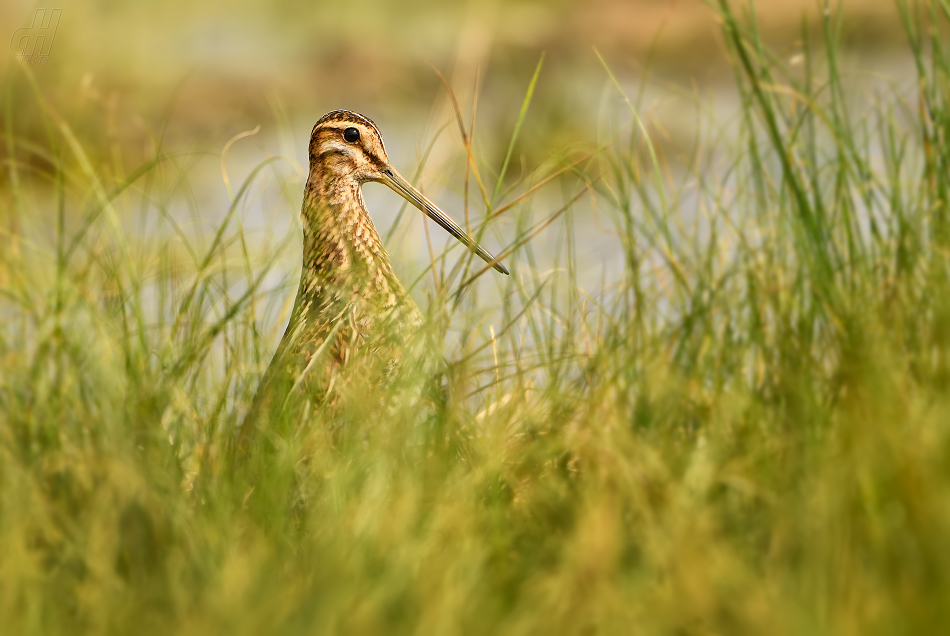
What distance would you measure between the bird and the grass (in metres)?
0.11

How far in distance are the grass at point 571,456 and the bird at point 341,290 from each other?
11cm

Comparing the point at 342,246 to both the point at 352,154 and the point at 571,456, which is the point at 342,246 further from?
the point at 571,456

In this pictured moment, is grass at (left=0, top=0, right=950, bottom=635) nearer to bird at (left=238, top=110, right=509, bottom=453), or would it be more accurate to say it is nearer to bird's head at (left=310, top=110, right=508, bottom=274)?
bird at (left=238, top=110, right=509, bottom=453)

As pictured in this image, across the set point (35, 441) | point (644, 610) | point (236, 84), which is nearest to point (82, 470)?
point (35, 441)

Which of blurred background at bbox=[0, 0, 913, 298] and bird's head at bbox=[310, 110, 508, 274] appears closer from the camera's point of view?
bird's head at bbox=[310, 110, 508, 274]

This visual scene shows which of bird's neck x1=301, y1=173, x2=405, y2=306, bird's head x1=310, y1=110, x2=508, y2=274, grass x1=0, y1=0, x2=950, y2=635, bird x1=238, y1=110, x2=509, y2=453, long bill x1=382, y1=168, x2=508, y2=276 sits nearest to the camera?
grass x1=0, y1=0, x2=950, y2=635

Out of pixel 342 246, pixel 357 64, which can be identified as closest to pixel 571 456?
pixel 342 246

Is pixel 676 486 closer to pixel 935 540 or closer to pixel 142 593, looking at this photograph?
pixel 935 540

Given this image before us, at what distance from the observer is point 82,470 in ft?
6.02

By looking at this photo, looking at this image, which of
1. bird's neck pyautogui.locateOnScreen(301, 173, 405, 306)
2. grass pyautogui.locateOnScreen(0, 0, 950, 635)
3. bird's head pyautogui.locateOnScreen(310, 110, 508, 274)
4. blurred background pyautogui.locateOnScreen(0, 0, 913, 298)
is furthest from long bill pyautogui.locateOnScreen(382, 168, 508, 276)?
blurred background pyautogui.locateOnScreen(0, 0, 913, 298)

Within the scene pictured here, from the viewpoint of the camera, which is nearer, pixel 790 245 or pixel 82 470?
pixel 82 470

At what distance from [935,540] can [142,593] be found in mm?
1176

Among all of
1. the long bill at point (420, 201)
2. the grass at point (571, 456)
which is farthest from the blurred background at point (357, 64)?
the grass at point (571, 456)

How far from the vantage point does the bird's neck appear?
2814 millimetres
